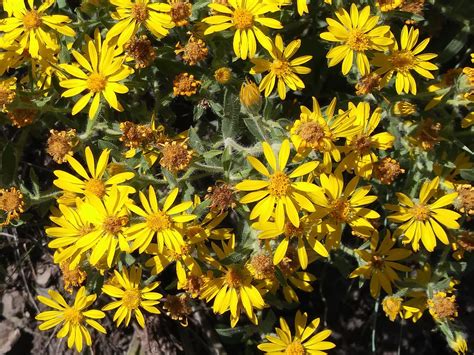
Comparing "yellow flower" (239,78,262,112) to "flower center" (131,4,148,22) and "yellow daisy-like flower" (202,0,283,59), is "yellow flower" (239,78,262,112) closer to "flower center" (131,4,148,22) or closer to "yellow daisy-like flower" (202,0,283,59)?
"yellow daisy-like flower" (202,0,283,59)

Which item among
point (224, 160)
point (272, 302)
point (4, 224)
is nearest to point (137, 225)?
point (224, 160)

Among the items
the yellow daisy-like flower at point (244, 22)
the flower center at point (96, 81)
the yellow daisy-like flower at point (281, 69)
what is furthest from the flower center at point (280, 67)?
the flower center at point (96, 81)

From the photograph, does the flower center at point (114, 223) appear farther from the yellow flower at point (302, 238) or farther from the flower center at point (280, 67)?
the flower center at point (280, 67)

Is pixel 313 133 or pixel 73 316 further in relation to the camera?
pixel 73 316

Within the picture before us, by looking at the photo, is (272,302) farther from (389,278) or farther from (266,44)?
(266,44)

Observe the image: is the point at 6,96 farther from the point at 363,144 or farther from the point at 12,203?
the point at 363,144

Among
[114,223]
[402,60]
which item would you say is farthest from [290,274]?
[402,60]
